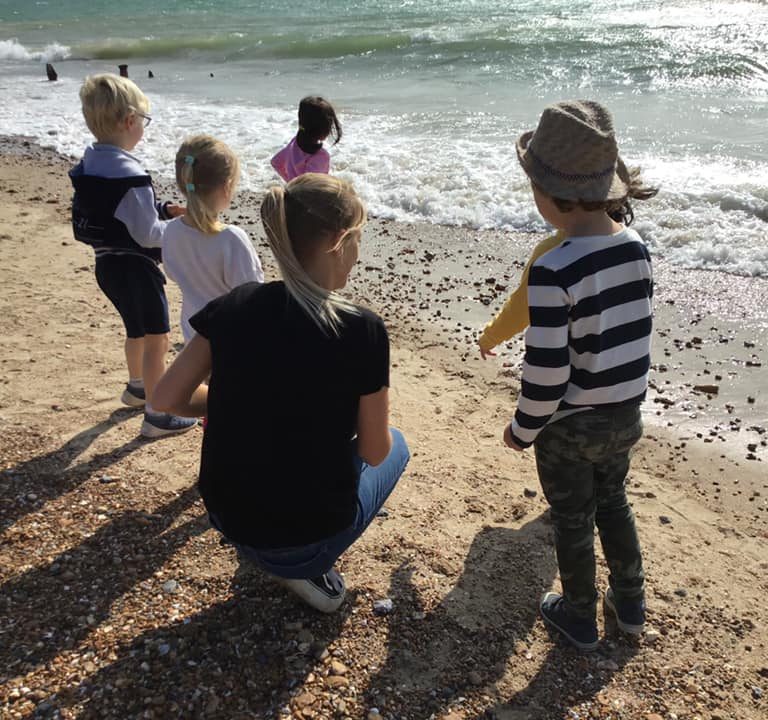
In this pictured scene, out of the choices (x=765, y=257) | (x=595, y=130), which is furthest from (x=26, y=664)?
(x=765, y=257)

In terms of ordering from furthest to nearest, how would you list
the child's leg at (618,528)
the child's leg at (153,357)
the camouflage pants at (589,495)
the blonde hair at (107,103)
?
the child's leg at (153,357)
the blonde hair at (107,103)
the child's leg at (618,528)
the camouflage pants at (589,495)

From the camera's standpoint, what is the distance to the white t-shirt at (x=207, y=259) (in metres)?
3.68

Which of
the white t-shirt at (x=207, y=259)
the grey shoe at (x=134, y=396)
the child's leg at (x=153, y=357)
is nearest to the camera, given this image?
the white t-shirt at (x=207, y=259)

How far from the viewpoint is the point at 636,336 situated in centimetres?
278

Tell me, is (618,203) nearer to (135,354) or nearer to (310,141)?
(135,354)

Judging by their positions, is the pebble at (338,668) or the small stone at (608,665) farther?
the small stone at (608,665)

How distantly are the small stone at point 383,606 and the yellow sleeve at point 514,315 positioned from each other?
114 centimetres

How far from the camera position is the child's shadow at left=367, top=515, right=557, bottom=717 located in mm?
2947

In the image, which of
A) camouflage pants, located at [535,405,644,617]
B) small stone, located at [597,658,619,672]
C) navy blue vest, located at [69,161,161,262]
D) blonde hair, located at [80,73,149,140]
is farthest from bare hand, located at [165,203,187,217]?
small stone, located at [597,658,619,672]

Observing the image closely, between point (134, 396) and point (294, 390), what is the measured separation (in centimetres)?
263

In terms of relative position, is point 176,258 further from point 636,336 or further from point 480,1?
point 480,1

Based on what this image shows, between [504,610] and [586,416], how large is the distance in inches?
39.6

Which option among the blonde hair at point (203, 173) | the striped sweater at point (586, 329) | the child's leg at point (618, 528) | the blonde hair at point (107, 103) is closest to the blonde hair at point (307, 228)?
the striped sweater at point (586, 329)

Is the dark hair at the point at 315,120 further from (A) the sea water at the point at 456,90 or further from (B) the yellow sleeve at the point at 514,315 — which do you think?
(A) the sea water at the point at 456,90
